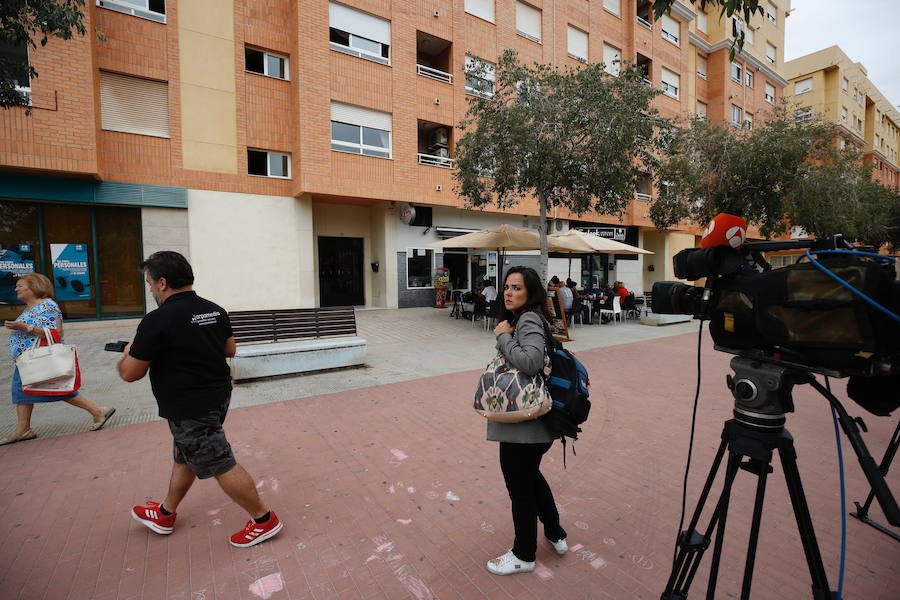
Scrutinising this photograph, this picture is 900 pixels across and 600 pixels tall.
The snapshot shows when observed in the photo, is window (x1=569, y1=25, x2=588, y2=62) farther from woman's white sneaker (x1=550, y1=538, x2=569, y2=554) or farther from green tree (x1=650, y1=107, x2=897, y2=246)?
woman's white sneaker (x1=550, y1=538, x2=569, y2=554)

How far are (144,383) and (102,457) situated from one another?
2.67 meters

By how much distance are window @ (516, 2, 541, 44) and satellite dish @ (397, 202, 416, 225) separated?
923 centimetres

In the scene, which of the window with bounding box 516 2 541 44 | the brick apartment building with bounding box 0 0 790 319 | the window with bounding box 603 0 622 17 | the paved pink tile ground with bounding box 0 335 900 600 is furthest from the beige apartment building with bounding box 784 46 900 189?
the paved pink tile ground with bounding box 0 335 900 600

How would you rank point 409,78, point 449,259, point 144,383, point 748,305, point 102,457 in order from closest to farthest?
point 748,305 < point 102,457 < point 144,383 < point 409,78 < point 449,259

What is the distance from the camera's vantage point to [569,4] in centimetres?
1995

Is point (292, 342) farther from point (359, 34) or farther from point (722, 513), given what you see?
point (359, 34)

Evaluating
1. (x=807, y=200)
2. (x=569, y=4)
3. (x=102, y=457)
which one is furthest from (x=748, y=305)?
(x=569, y=4)

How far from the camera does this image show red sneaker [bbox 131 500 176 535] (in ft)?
9.03

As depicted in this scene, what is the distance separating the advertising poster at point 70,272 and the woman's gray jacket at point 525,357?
13.7 metres

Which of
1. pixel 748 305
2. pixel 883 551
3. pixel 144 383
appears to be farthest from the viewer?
pixel 144 383

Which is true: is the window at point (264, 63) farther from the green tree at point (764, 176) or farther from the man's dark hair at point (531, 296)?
the man's dark hair at point (531, 296)

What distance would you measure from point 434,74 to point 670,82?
53.2ft

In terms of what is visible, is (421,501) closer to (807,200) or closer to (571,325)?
(571,325)

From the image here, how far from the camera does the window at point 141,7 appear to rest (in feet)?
38.3
